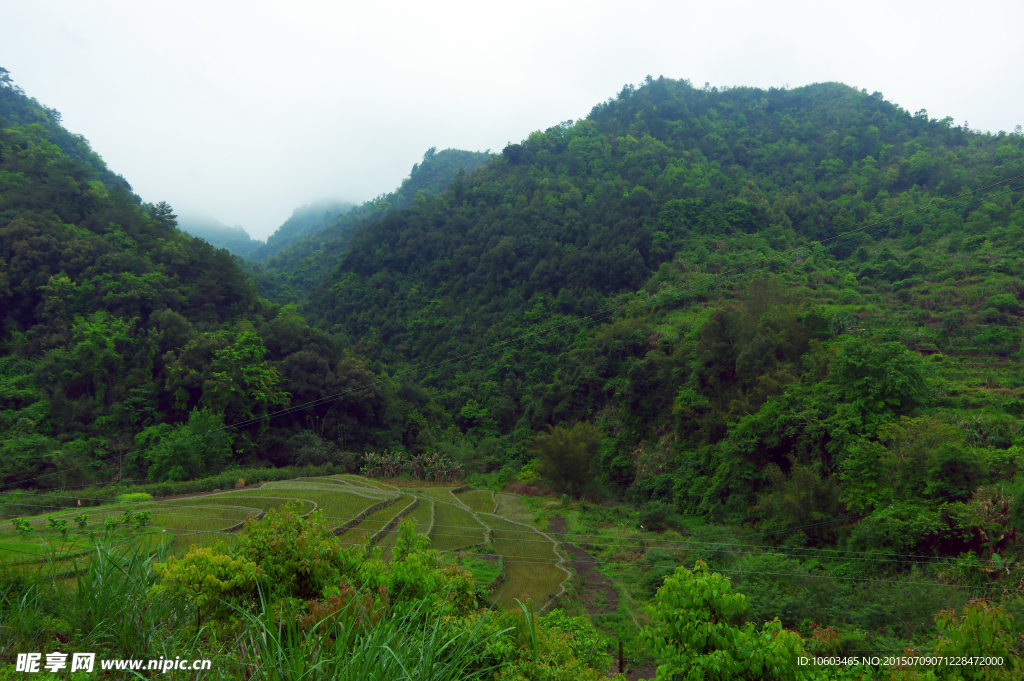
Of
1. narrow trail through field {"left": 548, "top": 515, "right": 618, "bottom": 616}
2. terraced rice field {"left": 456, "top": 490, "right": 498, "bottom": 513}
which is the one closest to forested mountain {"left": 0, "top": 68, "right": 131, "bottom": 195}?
terraced rice field {"left": 456, "top": 490, "right": 498, "bottom": 513}

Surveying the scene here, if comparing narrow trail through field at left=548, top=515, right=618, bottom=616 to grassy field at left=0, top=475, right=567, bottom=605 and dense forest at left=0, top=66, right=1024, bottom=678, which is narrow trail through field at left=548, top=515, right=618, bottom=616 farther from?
dense forest at left=0, top=66, right=1024, bottom=678

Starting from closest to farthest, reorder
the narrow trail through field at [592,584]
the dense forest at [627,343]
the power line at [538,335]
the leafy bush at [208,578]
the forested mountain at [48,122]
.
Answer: the leafy bush at [208,578] < the narrow trail through field at [592,584] < the dense forest at [627,343] < the power line at [538,335] < the forested mountain at [48,122]

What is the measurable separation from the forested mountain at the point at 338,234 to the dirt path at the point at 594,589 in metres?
47.5

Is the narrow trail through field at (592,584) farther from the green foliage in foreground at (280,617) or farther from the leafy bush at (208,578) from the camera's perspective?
the leafy bush at (208,578)

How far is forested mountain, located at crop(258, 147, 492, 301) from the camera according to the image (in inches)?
2522

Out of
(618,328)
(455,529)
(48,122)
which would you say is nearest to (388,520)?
(455,529)

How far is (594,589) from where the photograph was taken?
16609 mm

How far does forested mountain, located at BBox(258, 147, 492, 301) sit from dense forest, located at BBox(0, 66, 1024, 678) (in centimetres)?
154

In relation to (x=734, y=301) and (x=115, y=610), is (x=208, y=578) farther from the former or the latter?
(x=734, y=301)

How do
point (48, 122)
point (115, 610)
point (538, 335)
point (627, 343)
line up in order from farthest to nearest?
point (48, 122) → point (538, 335) → point (627, 343) → point (115, 610)

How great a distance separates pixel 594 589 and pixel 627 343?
19928 millimetres

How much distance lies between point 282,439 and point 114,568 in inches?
1224

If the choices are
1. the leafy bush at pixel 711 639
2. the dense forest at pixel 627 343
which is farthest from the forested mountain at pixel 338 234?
the leafy bush at pixel 711 639

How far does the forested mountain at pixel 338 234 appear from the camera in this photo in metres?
64.1
